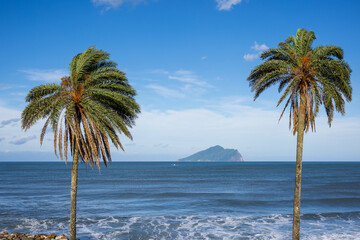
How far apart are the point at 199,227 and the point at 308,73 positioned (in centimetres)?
1820

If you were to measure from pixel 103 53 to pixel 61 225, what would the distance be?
19.2 m

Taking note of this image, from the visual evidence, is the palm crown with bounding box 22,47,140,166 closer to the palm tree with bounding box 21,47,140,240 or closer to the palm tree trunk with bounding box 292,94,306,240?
the palm tree with bounding box 21,47,140,240

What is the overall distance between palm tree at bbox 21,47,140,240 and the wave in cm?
1118

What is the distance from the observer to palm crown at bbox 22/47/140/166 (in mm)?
16547

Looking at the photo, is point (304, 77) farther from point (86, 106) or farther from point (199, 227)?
point (199, 227)

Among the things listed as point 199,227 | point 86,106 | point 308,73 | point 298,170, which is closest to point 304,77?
point 308,73

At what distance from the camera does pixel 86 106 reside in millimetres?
16516

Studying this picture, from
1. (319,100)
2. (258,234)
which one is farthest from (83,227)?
(319,100)

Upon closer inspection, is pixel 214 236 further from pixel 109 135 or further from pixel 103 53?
pixel 103 53

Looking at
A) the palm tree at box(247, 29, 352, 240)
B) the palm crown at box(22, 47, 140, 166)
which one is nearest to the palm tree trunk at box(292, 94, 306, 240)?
the palm tree at box(247, 29, 352, 240)

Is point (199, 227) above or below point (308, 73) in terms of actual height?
below

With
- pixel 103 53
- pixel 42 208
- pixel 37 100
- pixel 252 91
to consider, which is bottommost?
pixel 42 208

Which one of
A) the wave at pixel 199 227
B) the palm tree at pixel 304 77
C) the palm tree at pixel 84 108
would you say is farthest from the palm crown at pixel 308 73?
the wave at pixel 199 227

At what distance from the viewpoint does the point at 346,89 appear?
17.8m
